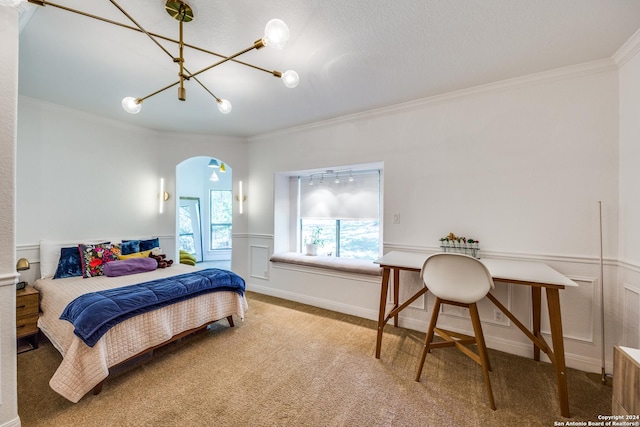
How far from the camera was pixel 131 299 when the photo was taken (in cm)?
203

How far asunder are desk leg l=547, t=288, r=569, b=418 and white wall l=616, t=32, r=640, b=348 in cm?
73

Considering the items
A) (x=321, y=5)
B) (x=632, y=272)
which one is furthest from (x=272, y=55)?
(x=632, y=272)

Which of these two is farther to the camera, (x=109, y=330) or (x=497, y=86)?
(x=497, y=86)

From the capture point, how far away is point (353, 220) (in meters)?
3.75

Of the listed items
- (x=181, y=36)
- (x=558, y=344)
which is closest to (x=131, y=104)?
(x=181, y=36)

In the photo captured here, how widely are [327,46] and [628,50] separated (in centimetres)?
223

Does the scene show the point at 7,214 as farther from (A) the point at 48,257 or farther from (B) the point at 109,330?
(A) the point at 48,257

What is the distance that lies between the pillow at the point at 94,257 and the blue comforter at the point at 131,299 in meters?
0.91

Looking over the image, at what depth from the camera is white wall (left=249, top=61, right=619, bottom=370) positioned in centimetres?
211

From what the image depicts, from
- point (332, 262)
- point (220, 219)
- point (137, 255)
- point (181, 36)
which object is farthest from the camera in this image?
point (220, 219)

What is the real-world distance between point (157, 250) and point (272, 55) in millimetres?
2862

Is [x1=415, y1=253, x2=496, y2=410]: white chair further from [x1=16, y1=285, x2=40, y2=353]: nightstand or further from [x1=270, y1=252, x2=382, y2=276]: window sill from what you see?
[x1=16, y1=285, x2=40, y2=353]: nightstand

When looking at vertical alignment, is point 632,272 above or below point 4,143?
below

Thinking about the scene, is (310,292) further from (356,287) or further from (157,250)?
(157,250)
